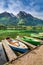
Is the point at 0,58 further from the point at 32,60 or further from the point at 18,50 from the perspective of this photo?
the point at 18,50

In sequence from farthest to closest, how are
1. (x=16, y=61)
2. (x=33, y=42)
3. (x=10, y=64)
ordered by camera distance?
1. (x=33, y=42)
2. (x=16, y=61)
3. (x=10, y=64)

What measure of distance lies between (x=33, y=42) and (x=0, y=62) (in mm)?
9232

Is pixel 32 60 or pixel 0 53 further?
pixel 0 53

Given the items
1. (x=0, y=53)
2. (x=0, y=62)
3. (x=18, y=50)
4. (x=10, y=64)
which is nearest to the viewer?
(x=10, y=64)

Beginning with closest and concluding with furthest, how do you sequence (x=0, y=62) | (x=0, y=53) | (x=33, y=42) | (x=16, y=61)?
(x=16, y=61) < (x=0, y=62) < (x=0, y=53) < (x=33, y=42)

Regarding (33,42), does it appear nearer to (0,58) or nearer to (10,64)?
(0,58)

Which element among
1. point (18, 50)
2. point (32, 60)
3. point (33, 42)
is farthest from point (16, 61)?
point (33, 42)

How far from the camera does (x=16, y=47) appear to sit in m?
13.2

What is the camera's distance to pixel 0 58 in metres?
9.73

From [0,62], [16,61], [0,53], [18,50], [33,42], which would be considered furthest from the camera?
[33,42]

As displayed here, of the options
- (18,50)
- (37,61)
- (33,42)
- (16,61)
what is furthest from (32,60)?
(33,42)

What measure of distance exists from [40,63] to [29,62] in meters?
0.68

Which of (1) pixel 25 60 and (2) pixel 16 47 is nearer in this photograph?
(1) pixel 25 60

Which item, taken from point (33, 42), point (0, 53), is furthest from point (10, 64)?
point (33, 42)
